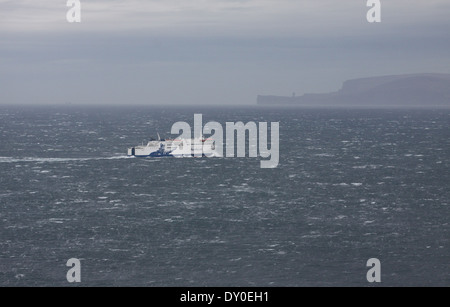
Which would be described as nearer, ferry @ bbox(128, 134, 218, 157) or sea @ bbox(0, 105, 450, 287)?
sea @ bbox(0, 105, 450, 287)

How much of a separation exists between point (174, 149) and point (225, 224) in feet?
284

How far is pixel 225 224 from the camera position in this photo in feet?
282

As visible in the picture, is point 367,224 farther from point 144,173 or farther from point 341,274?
point 144,173

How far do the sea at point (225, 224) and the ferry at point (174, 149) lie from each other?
19.2m

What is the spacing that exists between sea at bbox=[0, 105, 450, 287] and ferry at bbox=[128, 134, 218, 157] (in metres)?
19.2

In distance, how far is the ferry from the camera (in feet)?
547

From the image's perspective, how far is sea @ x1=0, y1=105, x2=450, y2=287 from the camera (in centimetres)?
6669

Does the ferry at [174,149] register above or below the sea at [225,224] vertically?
above

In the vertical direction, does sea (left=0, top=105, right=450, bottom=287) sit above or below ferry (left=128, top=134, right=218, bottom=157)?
below

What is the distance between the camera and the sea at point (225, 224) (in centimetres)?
6669
